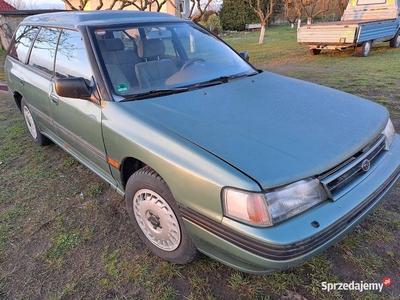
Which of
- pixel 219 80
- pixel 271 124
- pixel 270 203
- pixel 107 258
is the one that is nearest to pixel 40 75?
pixel 219 80

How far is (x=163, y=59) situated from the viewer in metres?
2.83

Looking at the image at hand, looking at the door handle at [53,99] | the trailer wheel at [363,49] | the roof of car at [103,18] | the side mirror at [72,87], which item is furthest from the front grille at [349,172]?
the trailer wheel at [363,49]

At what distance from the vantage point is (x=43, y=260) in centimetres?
229

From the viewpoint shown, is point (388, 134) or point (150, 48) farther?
point (150, 48)

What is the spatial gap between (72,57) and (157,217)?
65.5 inches

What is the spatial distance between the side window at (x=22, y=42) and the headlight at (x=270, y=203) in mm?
3277

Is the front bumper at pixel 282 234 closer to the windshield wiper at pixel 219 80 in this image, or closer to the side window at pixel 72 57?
the windshield wiper at pixel 219 80

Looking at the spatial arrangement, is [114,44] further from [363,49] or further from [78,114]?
[363,49]

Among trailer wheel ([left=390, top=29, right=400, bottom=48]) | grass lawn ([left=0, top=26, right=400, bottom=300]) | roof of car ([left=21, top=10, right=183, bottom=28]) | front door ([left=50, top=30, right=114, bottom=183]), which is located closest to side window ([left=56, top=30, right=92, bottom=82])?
front door ([left=50, top=30, right=114, bottom=183])

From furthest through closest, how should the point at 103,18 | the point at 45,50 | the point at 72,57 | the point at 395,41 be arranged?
the point at 395,41
the point at 45,50
the point at 103,18
the point at 72,57

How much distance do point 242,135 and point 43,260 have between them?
177 centimetres

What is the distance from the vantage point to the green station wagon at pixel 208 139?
5.15 ft

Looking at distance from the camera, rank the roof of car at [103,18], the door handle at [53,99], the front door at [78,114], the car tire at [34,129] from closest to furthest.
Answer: the front door at [78,114], the roof of car at [103,18], the door handle at [53,99], the car tire at [34,129]

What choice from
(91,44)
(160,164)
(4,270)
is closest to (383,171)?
(160,164)
